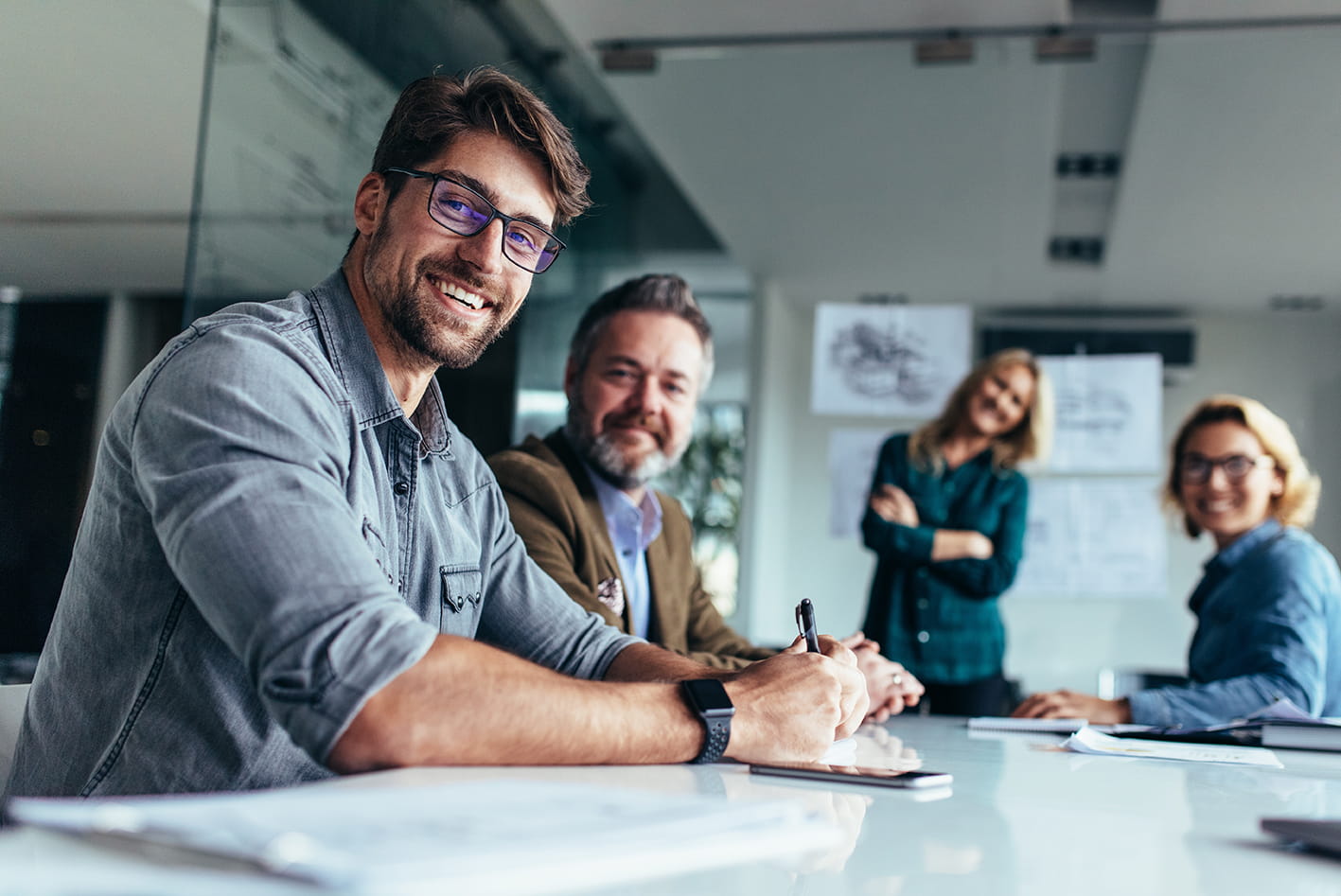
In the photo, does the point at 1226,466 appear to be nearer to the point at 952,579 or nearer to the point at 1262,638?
the point at 1262,638

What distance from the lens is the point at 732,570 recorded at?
4488mm

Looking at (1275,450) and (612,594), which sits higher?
(1275,450)

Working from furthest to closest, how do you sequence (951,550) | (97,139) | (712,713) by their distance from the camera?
(951,550), (97,139), (712,713)

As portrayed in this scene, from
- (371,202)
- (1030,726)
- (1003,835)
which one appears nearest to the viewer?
(1003,835)

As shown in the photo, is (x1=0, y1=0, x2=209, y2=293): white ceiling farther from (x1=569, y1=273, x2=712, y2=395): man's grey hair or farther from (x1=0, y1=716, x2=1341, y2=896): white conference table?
(x1=0, y1=716, x2=1341, y2=896): white conference table

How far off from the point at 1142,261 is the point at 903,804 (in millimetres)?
3791

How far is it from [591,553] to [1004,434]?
2.18m

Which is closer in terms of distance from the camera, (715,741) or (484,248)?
(715,741)

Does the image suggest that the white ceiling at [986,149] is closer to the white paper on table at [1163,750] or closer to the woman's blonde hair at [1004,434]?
the woman's blonde hair at [1004,434]

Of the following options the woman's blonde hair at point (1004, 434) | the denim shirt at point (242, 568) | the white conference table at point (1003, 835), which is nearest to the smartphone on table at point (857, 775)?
the white conference table at point (1003, 835)

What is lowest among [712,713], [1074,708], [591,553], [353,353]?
[1074,708]

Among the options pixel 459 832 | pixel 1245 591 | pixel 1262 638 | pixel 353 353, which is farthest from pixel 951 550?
pixel 459 832

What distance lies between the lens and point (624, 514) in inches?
86.8

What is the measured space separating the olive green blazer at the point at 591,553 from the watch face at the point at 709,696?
28.8 inches
